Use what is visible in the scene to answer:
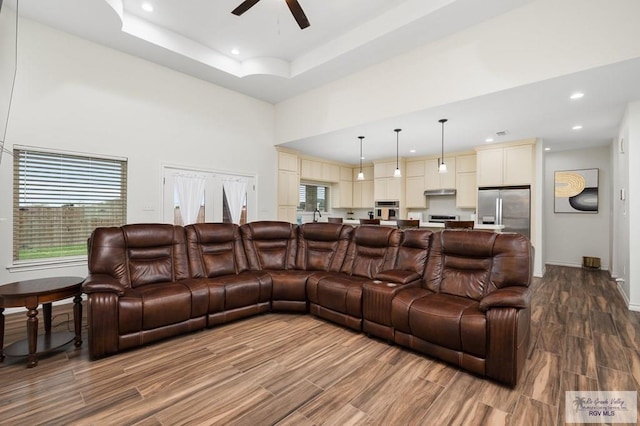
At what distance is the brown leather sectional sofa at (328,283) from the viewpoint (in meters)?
2.31

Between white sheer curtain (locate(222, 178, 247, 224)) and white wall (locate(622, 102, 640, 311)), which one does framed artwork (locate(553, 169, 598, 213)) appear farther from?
white sheer curtain (locate(222, 178, 247, 224))

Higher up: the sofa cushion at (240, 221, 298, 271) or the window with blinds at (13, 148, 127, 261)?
the window with blinds at (13, 148, 127, 261)

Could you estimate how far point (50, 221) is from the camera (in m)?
3.75

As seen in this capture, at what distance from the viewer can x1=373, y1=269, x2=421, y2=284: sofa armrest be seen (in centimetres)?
302

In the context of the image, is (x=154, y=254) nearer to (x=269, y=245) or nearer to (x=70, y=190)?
(x=269, y=245)

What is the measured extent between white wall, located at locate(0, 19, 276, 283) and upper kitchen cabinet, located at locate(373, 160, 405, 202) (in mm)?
3547

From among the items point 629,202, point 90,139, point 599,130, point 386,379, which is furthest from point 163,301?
point 599,130

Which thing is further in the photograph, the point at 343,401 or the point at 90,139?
the point at 90,139

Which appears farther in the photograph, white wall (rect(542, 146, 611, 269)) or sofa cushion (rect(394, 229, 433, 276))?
white wall (rect(542, 146, 611, 269))

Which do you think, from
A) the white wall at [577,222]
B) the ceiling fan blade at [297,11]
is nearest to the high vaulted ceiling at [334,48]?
the ceiling fan blade at [297,11]

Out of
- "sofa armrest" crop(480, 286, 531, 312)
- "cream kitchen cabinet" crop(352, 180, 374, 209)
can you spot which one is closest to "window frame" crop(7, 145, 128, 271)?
"sofa armrest" crop(480, 286, 531, 312)

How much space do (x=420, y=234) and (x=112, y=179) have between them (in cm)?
444

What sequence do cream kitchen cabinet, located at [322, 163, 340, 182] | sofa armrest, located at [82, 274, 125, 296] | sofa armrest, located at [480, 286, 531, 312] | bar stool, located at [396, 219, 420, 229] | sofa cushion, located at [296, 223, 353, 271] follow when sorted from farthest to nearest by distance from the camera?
cream kitchen cabinet, located at [322, 163, 340, 182], bar stool, located at [396, 219, 420, 229], sofa cushion, located at [296, 223, 353, 271], sofa armrest, located at [82, 274, 125, 296], sofa armrest, located at [480, 286, 531, 312]

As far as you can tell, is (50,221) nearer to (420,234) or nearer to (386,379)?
(386,379)
